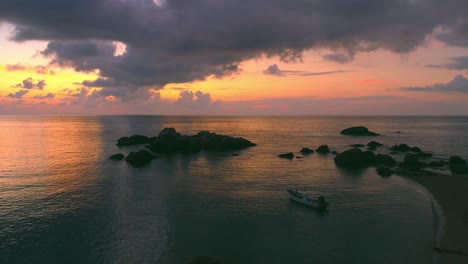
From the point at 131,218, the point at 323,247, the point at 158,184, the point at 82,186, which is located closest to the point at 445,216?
the point at 323,247

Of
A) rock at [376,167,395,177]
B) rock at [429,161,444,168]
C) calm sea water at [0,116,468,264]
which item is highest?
rock at [429,161,444,168]

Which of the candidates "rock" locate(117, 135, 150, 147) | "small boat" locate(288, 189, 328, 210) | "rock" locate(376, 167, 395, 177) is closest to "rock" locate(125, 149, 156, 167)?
"rock" locate(117, 135, 150, 147)

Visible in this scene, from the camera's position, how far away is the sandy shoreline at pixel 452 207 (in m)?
27.5

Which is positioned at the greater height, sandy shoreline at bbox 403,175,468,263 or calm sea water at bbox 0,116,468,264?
sandy shoreline at bbox 403,175,468,263

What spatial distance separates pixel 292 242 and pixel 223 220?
28.2ft

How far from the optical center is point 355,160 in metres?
67.4

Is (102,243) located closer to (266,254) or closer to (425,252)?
(266,254)

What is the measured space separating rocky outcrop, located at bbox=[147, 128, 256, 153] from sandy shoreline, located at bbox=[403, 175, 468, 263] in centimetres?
5267

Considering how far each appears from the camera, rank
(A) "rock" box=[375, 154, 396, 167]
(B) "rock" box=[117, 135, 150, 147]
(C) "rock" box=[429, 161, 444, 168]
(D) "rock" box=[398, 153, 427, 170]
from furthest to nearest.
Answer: (B) "rock" box=[117, 135, 150, 147]
(A) "rock" box=[375, 154, 396, 167]
(C) "rock" box=[429, 161, 444, 168]
(D) "rock" box=[398, 153, 427, 170]

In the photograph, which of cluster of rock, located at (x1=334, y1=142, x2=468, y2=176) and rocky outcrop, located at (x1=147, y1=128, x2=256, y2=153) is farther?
rocky outcrop, located at (x1=147, y1=128, x2=256, y2=153)

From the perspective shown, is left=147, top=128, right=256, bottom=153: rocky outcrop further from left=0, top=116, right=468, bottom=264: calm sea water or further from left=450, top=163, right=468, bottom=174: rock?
left=450, top=163, right=468, bottom=174: rock

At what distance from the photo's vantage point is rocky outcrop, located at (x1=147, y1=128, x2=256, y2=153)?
89.9 m

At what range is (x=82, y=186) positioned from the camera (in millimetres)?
50688

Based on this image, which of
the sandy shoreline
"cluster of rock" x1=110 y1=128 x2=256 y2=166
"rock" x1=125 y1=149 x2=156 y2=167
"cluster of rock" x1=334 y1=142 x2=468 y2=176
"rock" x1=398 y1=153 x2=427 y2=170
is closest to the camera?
the sandy shoreline
